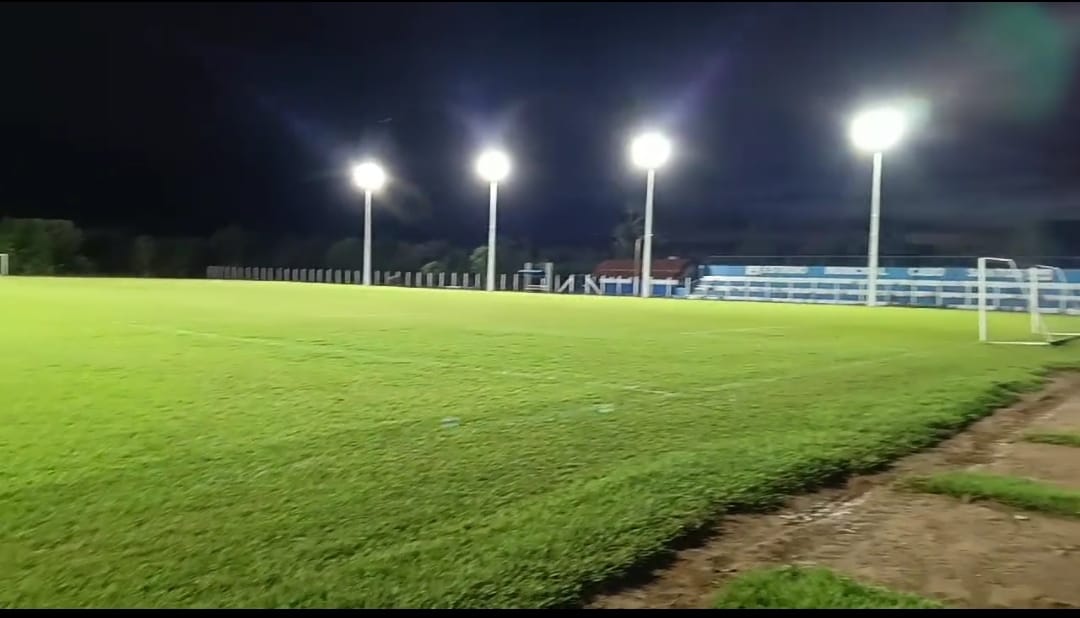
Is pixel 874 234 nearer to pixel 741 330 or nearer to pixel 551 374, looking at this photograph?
pixel 741 330

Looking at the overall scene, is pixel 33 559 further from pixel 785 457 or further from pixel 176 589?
pixel 785 457

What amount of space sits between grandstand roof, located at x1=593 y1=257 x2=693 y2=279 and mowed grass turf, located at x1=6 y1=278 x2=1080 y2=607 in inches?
1406

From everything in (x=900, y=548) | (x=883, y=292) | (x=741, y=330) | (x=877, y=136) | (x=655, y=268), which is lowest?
(x=900, y=548)

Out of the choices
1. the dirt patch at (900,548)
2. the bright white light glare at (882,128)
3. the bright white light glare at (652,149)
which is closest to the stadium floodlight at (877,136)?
the bright white light glare at (882,128)

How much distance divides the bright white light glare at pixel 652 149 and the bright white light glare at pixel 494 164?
7554 millimetres

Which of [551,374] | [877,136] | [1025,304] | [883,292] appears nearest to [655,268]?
[883,292]

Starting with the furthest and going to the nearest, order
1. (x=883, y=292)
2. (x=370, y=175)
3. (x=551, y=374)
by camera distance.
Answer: (x=370, y=175)
(x=883, y=292)
(x=551, y=374)

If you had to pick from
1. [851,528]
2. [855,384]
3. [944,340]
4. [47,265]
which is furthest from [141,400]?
[47,265]

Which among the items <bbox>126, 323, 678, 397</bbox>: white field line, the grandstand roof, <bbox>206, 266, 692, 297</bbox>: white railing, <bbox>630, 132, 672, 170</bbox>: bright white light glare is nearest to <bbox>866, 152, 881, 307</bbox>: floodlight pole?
<bbox>630, 132, 672, 170</bbox>: bright white light glare

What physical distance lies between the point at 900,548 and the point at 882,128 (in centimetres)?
2614

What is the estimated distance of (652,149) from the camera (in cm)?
3197

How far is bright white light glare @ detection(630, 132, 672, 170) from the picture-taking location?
105 feet

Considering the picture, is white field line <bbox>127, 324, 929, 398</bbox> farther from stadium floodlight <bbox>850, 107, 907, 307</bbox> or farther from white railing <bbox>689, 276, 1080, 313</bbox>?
stadium floodlight <bbox>850, 107, 907, 307</bbox>

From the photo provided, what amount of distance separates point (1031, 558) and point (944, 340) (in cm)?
995
